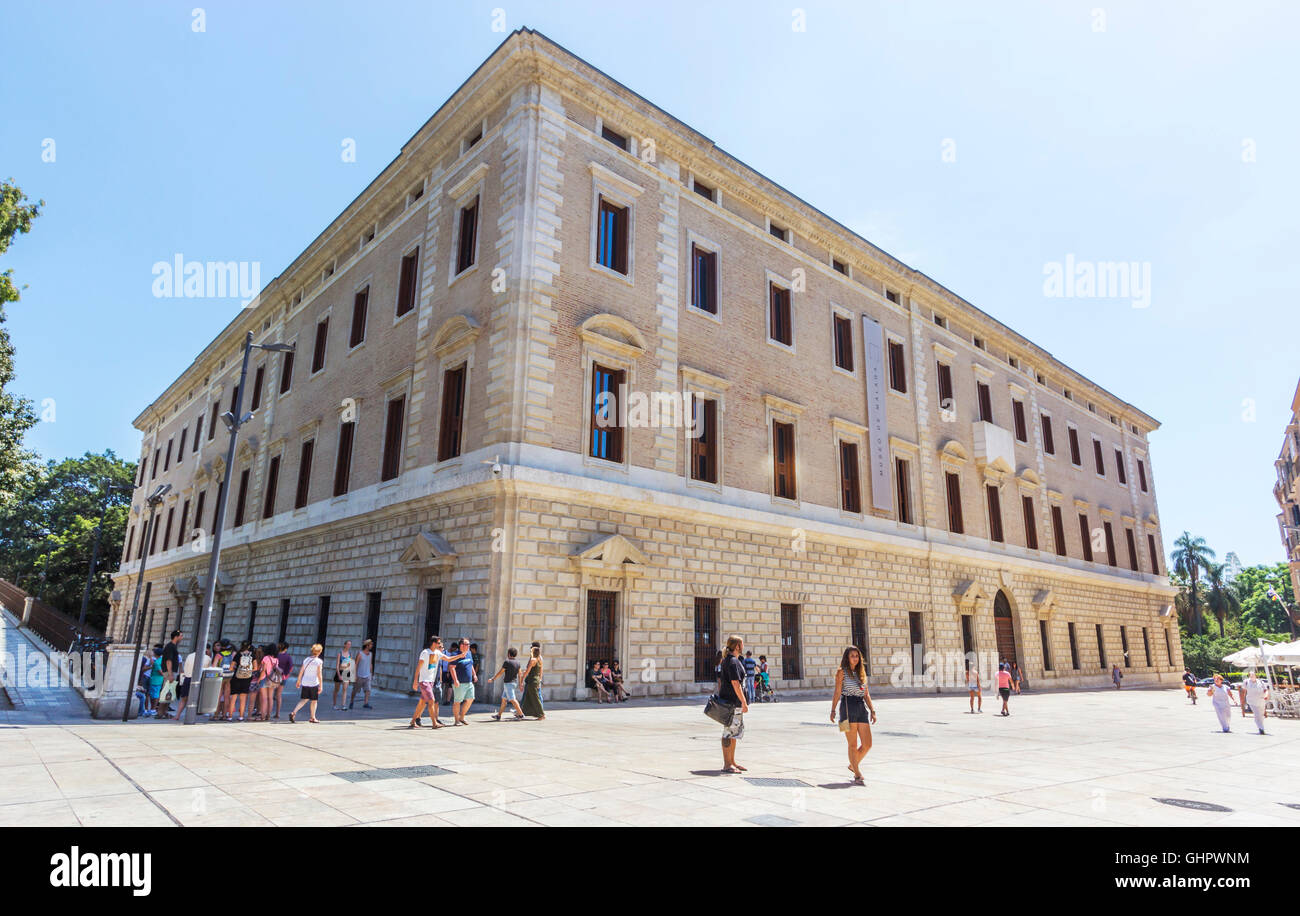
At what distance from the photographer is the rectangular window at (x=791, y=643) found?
22.4 metres

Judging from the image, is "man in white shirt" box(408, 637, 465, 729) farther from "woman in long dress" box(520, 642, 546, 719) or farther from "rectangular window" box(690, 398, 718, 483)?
"rectangular window" box(690, 398, 718, 483)

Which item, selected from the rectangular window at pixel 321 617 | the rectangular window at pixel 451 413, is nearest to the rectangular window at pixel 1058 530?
the rectangular window at pixel 451 413

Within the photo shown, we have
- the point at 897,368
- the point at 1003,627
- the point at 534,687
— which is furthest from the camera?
the point at 1003,627

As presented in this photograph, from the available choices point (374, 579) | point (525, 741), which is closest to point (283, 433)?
point (374, 579)

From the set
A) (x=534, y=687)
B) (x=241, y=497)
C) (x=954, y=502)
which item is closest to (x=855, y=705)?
(x=534, y=687)

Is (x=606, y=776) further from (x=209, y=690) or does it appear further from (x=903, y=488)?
(x=903, y=488)

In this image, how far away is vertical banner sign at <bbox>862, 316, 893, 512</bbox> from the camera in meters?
26.6

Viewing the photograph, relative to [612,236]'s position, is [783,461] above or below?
below

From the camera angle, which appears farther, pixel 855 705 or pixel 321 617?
pixel 321 617

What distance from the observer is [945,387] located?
32.0 m

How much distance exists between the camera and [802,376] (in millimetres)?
25172

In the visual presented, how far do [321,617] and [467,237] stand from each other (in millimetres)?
12736

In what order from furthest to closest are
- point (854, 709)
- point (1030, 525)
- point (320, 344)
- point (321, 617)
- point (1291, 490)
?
point (1291, 490)
point (1030, 525)
point (320, 344)
point (321, 617)
point (854, 709)
